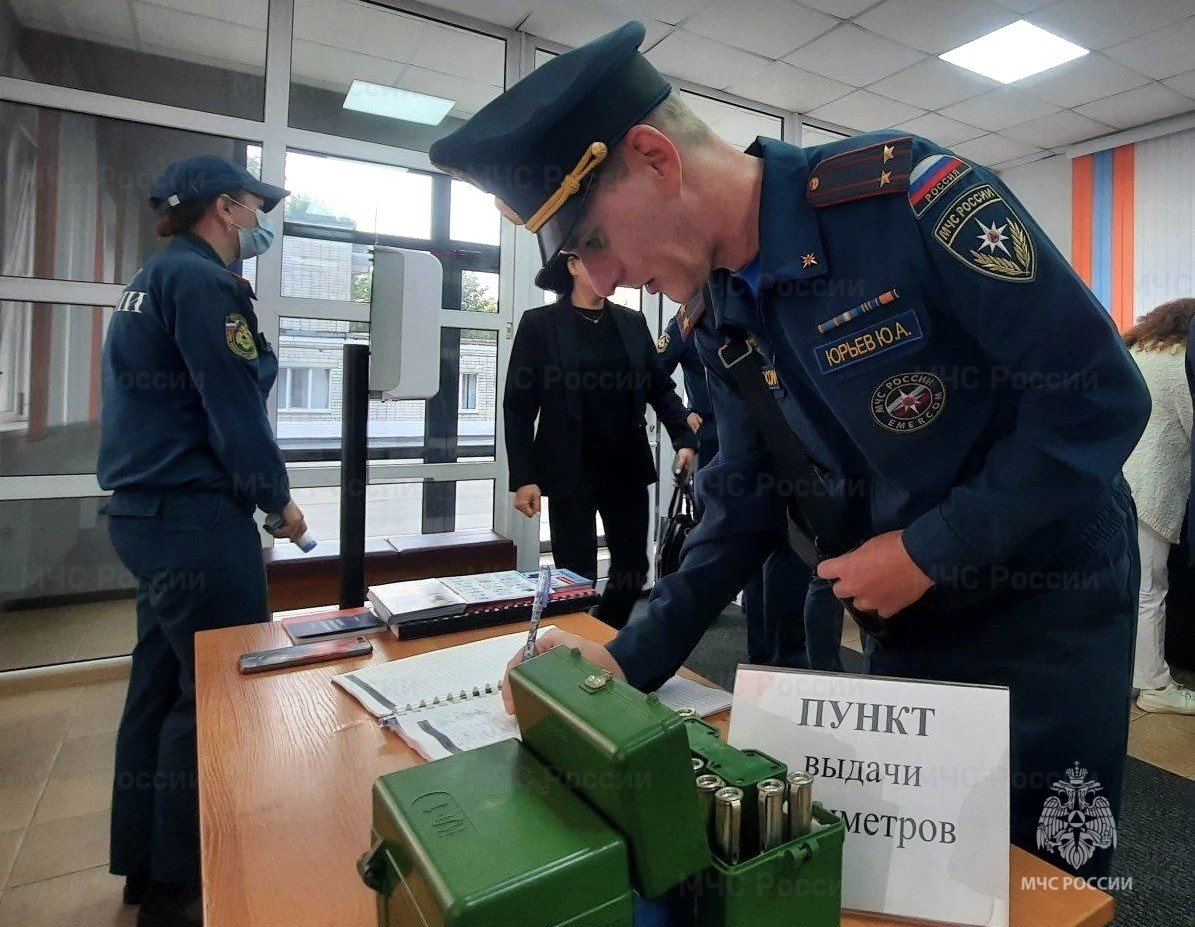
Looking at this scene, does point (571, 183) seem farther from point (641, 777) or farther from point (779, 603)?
point (779, 603)

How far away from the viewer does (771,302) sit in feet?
2.74

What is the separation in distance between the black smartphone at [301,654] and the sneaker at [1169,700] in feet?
9.54

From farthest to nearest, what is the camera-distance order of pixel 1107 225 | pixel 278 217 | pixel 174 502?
pixel 1107 225 < pixel 278 217 < pixel 174 502

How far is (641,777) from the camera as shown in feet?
1.45

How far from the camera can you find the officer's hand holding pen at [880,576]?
756 mm

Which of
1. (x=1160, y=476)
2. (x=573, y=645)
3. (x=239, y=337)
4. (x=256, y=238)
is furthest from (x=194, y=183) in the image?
(x=1160, y=476)

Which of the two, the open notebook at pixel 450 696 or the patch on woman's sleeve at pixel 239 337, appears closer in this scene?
the open notebook at pixel 450 696

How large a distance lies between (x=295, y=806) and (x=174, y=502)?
1132mm

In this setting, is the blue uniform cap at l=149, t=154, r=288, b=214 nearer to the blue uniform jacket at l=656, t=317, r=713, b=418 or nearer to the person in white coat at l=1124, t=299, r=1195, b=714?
the blue uniform jacket at l=656, t=317, r=713, b=418

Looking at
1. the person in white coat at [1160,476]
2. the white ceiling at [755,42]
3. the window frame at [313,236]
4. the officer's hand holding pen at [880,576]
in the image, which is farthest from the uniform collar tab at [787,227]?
the white ceiling at [755,42]

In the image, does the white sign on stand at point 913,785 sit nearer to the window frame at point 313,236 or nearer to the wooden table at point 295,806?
the wooden table at point 295,806

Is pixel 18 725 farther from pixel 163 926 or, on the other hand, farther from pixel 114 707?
pixel 163 926

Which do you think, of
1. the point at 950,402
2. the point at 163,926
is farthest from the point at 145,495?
the point at 950,402

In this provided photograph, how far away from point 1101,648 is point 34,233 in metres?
3.82
